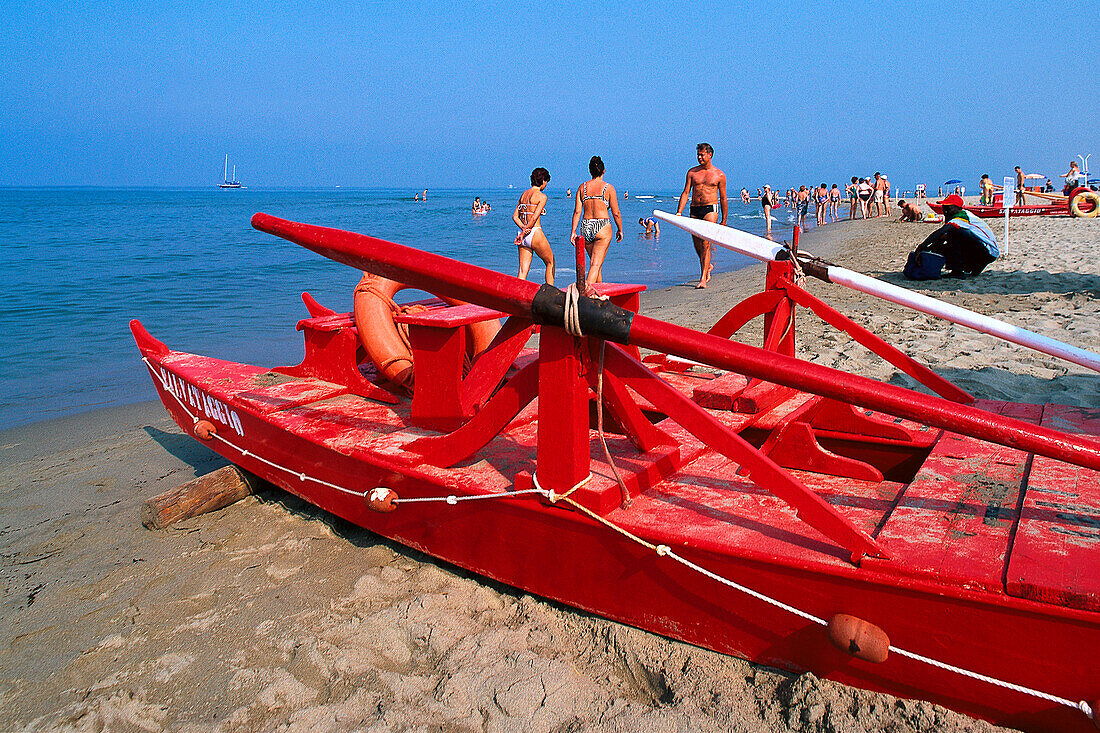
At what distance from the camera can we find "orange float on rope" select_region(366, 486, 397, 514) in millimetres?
2975

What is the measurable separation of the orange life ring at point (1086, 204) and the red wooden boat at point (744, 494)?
21.9 metres

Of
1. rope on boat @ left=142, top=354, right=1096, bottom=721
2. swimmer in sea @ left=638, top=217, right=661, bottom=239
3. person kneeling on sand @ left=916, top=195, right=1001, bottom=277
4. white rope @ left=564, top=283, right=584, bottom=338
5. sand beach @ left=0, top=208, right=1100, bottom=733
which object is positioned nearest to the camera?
rope on boat @ left=142, top=354, right=1096, bottom=721

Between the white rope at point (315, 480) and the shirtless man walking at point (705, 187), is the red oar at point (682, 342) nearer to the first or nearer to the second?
the white rope at point (315, 480)

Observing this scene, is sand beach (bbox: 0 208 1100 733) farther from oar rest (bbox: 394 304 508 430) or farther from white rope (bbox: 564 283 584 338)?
white rope (bbox: 564 283 584 338)

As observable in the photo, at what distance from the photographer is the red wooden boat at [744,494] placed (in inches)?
76.2

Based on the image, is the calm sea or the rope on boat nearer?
the rope on boat

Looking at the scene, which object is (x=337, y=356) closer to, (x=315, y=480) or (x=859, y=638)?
(x=315, y=480)

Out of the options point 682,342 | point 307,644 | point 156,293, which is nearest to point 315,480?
point 307,644

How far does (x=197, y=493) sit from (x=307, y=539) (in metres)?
0.83

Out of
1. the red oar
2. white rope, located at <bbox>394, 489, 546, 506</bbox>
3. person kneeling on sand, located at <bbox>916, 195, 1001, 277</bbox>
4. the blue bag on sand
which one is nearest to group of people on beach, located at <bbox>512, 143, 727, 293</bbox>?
the blue bag on sand

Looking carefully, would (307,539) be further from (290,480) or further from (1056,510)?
(1056,510)

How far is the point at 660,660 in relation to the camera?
2508 millimetres

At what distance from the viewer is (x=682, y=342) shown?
2.14 metres

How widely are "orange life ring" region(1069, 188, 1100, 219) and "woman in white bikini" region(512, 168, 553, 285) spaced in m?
19.2
